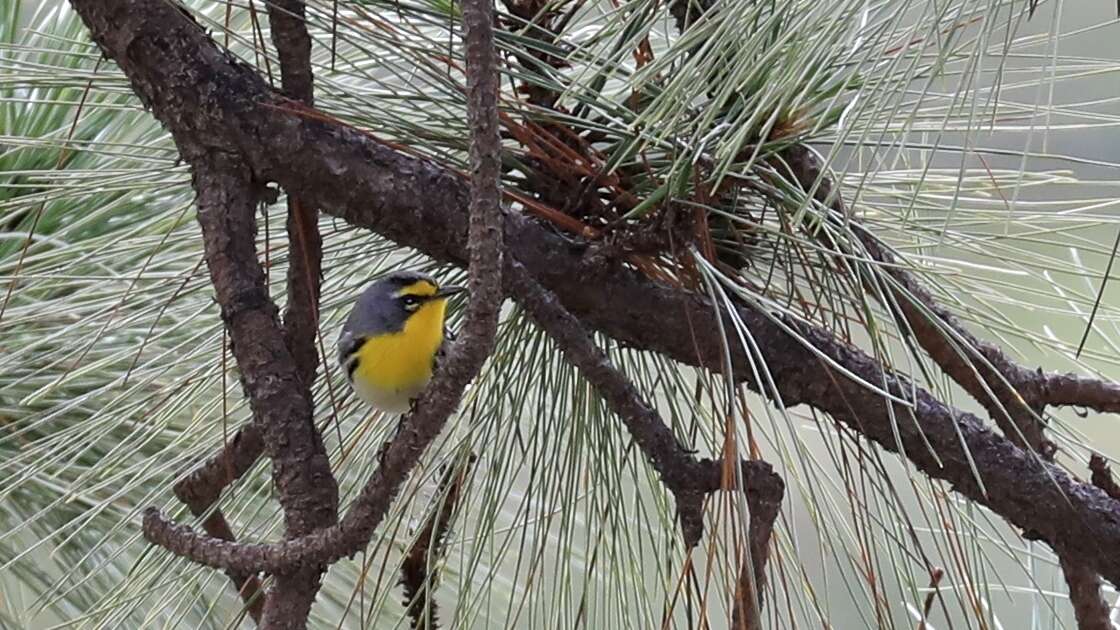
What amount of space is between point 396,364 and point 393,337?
2 centimetres

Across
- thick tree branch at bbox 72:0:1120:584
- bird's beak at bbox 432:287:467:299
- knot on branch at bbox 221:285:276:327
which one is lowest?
bird's beak at bbox 432:287:467:299

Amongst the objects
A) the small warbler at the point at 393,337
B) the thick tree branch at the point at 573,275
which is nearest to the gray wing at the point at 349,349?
the small warbler at the point at 393,337

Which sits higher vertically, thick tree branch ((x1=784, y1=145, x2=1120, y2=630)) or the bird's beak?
thick tree branch ((x1=784, y1=145, x2=1120, y2=630))

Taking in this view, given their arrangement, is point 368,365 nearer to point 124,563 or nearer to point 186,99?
point 186,99

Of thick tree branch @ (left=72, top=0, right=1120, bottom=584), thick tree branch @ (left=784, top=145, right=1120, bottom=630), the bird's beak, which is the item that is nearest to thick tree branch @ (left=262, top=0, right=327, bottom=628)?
thick tree branch @ (left=72, top=0, right=1120, bottom=584)

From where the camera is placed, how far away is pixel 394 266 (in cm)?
77

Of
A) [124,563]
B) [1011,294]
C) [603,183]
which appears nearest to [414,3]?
[603,183]

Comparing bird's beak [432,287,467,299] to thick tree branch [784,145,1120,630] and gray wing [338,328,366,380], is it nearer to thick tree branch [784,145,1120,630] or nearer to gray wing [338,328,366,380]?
gray wing [338,328,366,380]

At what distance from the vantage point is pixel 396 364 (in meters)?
0.73

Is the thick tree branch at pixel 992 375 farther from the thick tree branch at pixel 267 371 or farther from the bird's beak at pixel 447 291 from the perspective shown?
the thick tree branch at pixel 267 371

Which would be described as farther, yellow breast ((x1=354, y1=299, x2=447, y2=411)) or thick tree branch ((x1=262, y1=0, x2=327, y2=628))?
yellow breast ((x1=354, y1=299, x2=447, y2=411))

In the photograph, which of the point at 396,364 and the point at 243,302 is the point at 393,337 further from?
the point at 243,302

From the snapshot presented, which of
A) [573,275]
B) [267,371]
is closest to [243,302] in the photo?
[267,371]

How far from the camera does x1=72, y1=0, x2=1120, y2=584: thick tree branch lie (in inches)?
20.6
